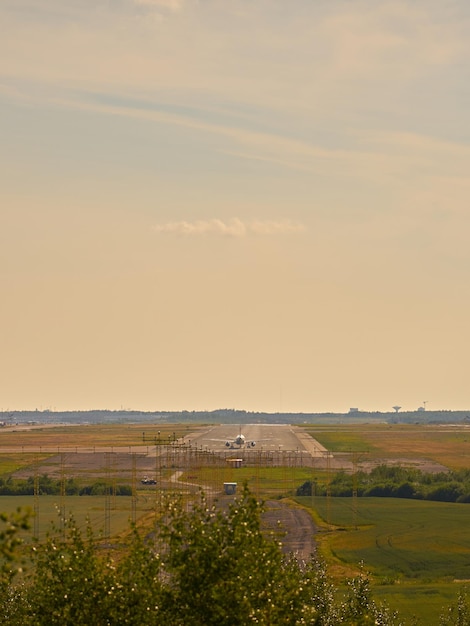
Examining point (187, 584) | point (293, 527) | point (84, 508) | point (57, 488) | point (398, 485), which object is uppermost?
point (187, 584)

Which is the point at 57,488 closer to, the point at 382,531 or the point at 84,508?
the point at 84,508

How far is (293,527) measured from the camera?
112250mm

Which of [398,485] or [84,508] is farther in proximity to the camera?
[398,485]

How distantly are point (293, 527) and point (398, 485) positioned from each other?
47127 millimetres

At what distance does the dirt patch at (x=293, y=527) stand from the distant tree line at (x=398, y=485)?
12.4 m

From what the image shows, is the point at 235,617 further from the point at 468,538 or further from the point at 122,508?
the point at 122,508

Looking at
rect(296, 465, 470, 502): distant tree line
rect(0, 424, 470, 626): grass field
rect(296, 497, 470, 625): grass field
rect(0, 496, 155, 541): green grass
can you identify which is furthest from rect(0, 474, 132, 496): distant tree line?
rect(296, 465, 470, 502): distant tree line

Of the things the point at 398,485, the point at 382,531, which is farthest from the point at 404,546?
the point at 398,485

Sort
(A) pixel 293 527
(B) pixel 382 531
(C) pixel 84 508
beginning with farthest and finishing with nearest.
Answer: (C) pixel 84 508 < (B) pixel 382 531 < (A) pixel 293 527

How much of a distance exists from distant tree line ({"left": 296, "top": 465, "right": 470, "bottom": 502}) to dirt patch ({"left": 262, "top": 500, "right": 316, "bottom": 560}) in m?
12.4

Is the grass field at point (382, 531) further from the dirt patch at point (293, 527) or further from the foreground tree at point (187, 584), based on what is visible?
the foreground tree at point (187, 584)

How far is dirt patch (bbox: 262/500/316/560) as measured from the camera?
95688mm

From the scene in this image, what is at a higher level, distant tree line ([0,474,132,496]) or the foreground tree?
the foreground tree

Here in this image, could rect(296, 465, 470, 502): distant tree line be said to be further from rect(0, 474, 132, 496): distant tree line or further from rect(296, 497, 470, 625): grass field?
rect(0, 474, 132, 496): distant tree line
